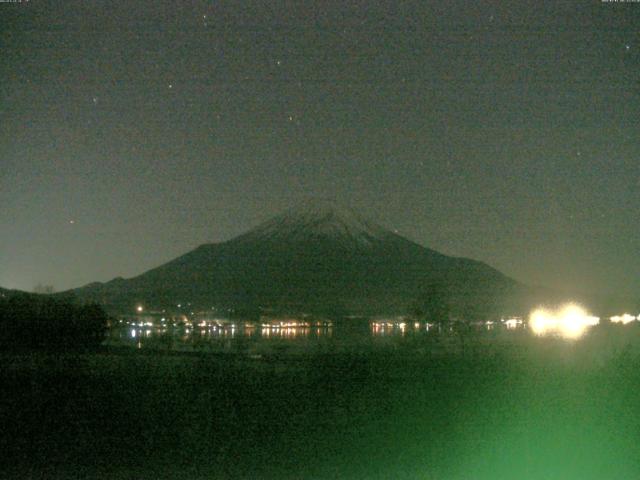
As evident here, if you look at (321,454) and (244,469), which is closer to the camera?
(244,469)

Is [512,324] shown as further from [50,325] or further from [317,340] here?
[50,325]

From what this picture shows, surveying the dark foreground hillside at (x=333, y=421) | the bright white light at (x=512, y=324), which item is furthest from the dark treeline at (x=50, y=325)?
the bright white light at (x=512, y=324)

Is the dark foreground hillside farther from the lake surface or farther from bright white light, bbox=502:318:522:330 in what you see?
bright white light, bbox=502:318:522:330

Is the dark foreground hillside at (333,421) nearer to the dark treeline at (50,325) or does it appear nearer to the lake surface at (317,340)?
the lake surface at (317,340)

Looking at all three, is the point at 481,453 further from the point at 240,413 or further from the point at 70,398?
the point at 70,398

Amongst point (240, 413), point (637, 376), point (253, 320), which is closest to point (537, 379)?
point (637, 376)

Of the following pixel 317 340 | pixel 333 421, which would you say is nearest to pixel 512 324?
pixel 317 340
